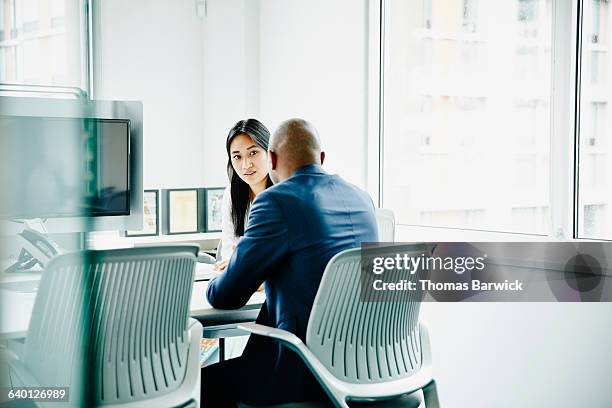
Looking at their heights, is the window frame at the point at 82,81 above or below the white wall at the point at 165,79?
below

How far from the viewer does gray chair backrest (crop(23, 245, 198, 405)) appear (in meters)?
0.94

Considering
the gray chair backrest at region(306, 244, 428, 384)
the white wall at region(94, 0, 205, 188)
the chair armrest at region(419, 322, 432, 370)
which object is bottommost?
the chair armrest at region(419, 322, 432, 370)

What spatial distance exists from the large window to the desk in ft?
0.74

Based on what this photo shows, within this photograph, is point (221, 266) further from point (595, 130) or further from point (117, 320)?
point (595, 130)

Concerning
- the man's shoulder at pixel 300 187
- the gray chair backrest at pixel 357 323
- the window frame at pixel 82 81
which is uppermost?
the window frame at pixel 82 81

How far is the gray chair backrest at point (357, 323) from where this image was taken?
153 centimetres

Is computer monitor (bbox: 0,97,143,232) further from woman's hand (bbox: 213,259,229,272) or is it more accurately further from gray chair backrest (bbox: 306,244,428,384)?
woman's hand (bbox: 213,259,229,272)

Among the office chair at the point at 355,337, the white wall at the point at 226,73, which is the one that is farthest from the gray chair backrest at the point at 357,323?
the white wall at the point at 226,73

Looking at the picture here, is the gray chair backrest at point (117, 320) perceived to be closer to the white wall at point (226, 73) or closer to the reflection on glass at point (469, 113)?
the reflection on glass at point (469, 113)

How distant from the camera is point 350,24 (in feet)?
10.3

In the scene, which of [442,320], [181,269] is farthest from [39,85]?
[442,320]

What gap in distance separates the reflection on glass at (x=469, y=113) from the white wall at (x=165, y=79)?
45.9 inches

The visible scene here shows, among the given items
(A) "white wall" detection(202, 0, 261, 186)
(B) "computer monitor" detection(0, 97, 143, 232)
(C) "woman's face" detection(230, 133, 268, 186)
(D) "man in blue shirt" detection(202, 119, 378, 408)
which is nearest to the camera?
(B) "computer monitor" detection(0, 97, 143, 232)

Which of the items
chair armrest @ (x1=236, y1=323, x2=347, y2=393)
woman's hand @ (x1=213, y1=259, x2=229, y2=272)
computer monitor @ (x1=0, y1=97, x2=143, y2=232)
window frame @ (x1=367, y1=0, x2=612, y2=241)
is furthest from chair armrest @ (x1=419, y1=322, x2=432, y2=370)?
computer monitor @ (x1=0, y1=97, x2=143, y2=232)
